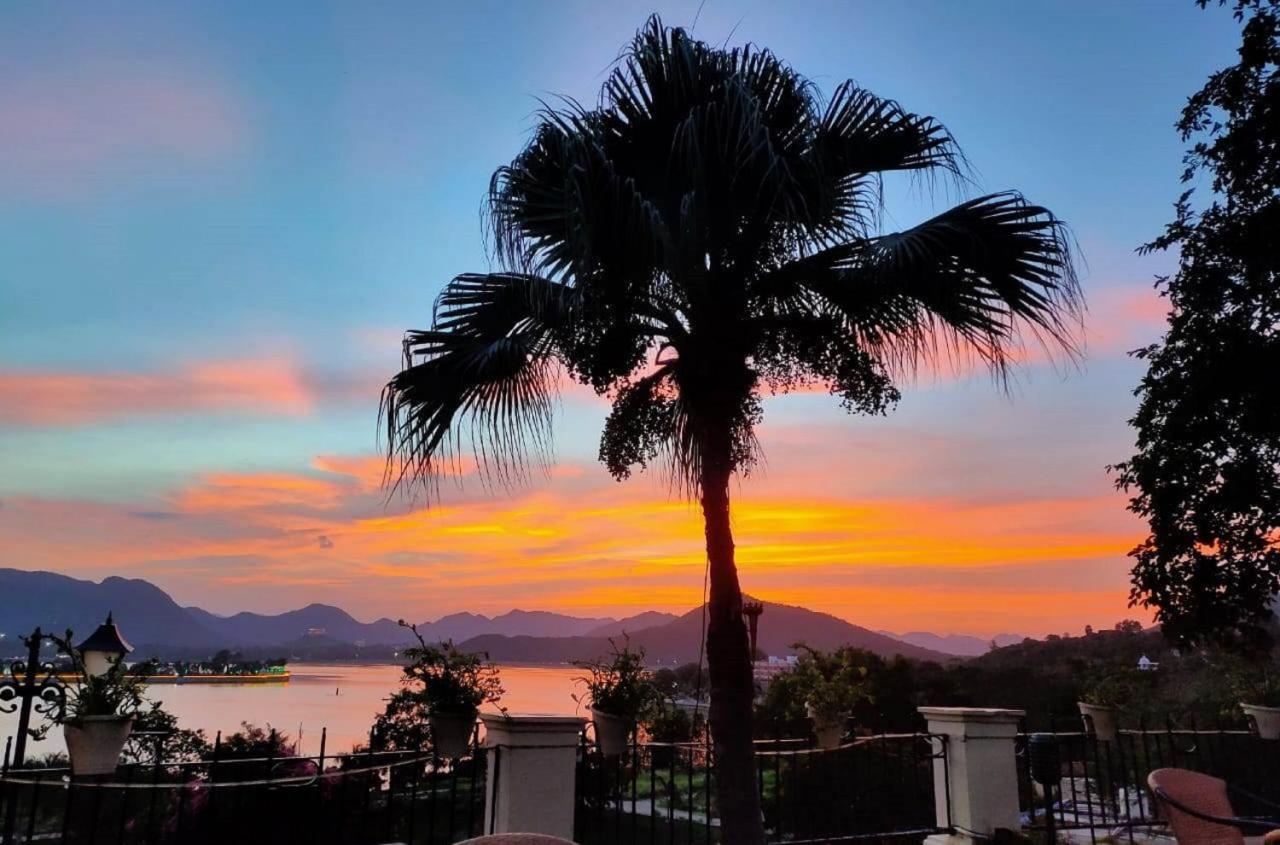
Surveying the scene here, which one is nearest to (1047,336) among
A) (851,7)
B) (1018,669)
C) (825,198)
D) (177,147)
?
(825,198)

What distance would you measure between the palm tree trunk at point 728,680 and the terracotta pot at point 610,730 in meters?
0.85

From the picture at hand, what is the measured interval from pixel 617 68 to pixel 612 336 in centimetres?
171

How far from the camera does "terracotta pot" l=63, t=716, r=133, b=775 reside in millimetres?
4293

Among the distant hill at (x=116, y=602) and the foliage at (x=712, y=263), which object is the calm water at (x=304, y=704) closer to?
the foliage at (x=712, y=263)

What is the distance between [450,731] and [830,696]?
3888 mm

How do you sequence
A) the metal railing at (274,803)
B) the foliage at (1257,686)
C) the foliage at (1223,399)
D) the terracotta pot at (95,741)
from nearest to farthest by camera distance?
the terracotta pot at (95,741)
the metal railing at (274,803)
the foliage at (1223,399)
the foliage at (1257,686)

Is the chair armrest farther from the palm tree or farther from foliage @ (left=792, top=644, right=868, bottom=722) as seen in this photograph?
foliage @ (left=792, top=644, right=868, bottom=722)

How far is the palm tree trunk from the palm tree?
0.01m

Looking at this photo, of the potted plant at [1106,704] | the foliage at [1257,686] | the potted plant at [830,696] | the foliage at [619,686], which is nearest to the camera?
the foliage at [619,686]

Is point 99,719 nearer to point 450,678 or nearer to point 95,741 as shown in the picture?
point 95,741

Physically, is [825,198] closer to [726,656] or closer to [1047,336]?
[1047,336]

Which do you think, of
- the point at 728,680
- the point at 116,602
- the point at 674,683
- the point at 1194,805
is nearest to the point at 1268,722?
the point at 1194,805

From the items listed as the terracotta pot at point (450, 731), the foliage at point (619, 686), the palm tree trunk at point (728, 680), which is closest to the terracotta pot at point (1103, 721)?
the palm tree trunk at point (728, 680)

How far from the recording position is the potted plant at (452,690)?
489 centimetres
